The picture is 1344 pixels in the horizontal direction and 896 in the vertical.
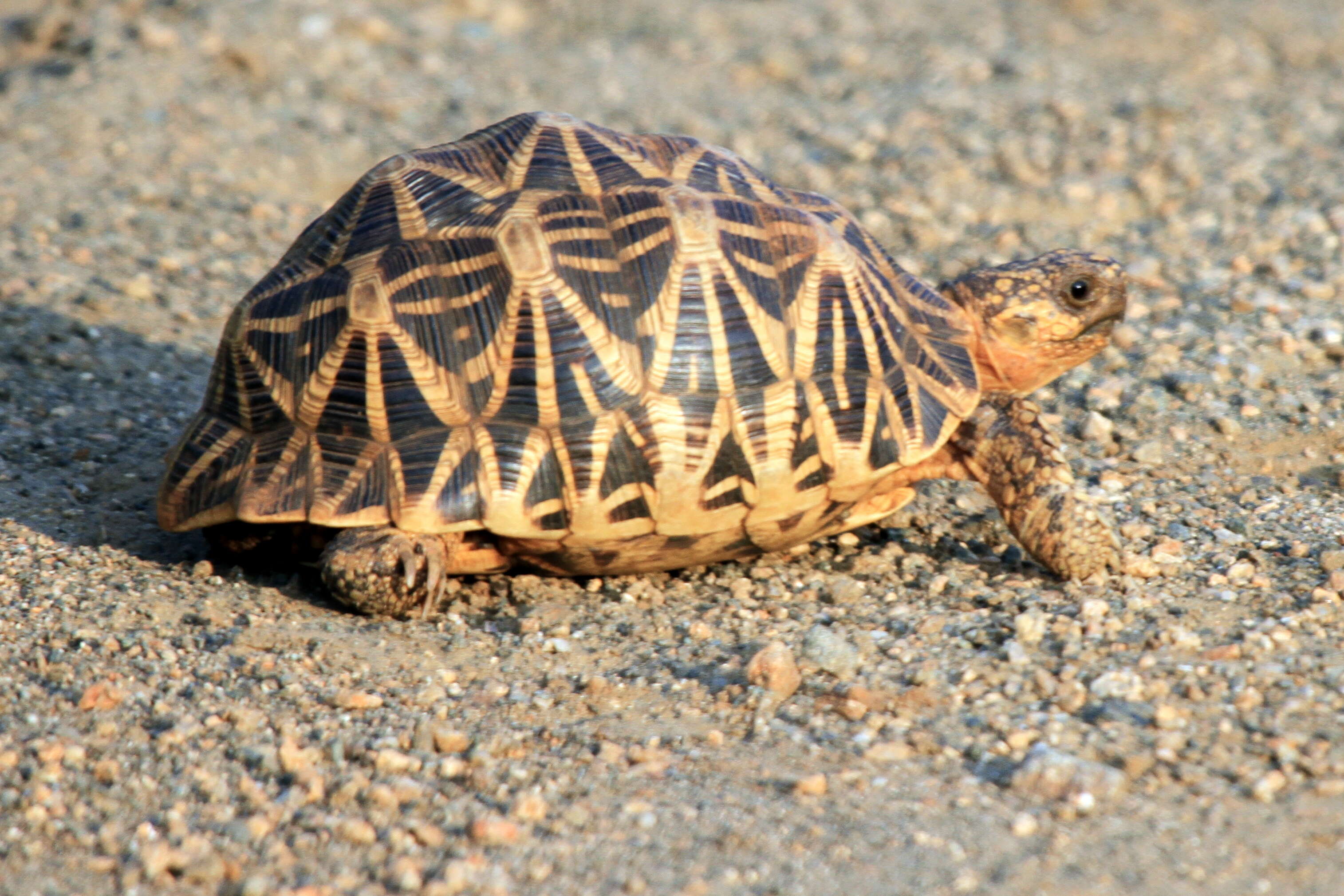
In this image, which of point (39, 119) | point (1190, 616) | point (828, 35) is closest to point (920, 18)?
point (828, 35)

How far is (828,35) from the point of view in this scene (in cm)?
973

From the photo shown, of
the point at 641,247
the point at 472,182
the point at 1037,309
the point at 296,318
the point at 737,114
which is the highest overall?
the point at 737,114

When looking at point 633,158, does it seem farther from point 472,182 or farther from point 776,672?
point 776,672

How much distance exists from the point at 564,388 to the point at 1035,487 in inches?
56.9

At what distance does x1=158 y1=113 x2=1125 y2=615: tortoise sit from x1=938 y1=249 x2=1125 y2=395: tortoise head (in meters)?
0.42

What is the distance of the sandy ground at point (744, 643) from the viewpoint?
2.76m

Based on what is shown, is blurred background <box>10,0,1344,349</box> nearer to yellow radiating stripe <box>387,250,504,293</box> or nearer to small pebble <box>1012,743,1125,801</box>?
yellow radiating stripe <box>387,250,504,293</box>

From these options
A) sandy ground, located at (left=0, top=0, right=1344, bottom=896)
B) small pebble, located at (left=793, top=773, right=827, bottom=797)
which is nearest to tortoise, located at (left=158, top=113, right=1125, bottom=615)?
sandy ground, located at (left=0, top=0, right=1344, bottom=896)

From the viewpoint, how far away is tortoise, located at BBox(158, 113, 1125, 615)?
3.64 metres

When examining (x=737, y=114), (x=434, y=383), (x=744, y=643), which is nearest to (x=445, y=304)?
(x=434, y=383)

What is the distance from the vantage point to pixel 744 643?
12.0ft

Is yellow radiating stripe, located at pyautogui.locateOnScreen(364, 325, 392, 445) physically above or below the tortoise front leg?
above

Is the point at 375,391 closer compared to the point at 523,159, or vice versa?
the point at 375,391

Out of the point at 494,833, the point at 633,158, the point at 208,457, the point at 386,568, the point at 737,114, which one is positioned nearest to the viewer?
the point at 494,833
